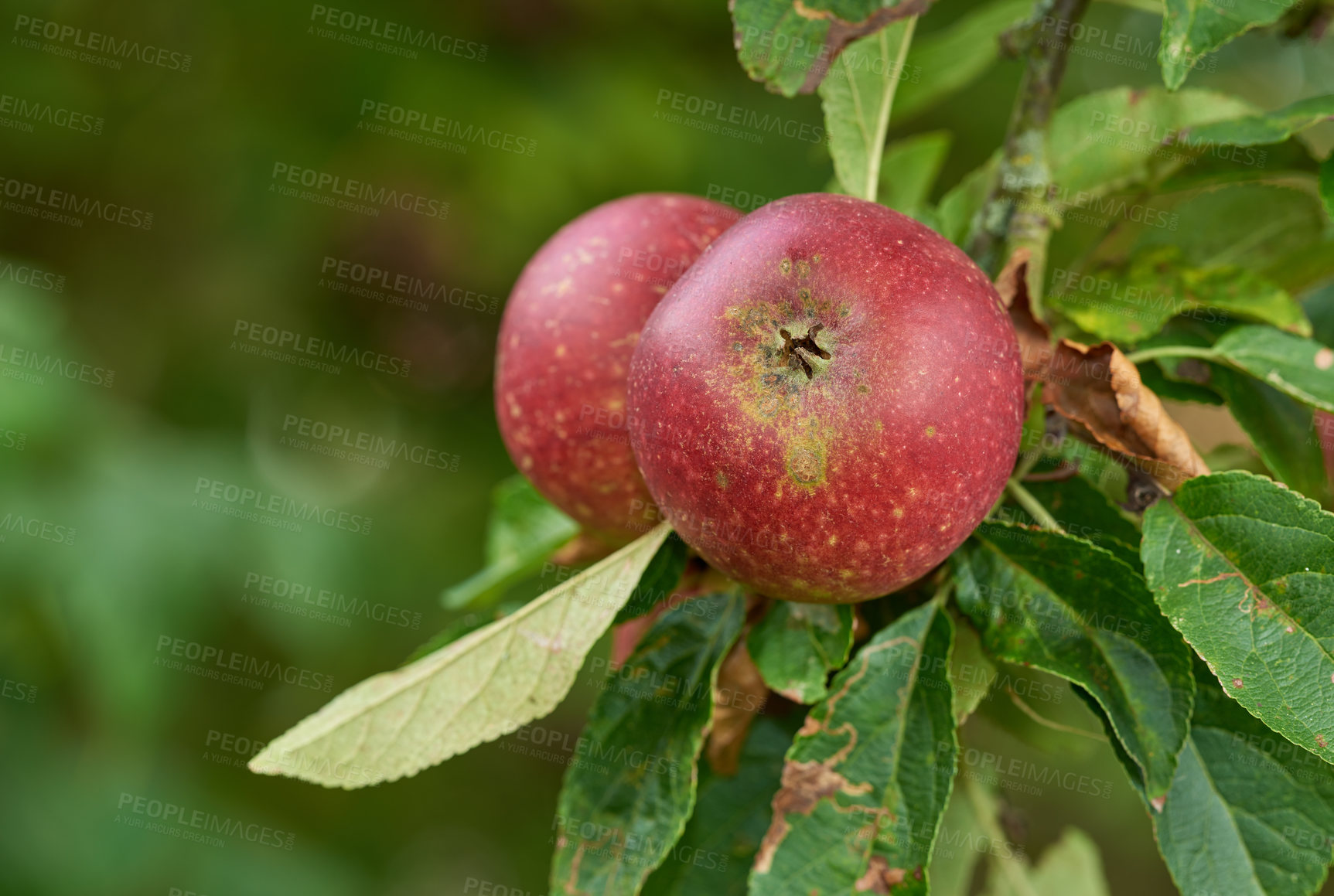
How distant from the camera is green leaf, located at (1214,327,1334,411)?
122 centimetres

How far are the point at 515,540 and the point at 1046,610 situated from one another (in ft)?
3.42

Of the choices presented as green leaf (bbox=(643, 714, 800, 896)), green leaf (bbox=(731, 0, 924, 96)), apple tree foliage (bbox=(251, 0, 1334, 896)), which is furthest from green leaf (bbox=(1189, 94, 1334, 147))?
green leaf (bbox=(643, 714, 800, 896))

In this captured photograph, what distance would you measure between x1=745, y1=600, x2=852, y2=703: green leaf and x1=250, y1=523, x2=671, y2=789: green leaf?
185mm

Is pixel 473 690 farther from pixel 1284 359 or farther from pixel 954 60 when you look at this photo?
pixel 954 60

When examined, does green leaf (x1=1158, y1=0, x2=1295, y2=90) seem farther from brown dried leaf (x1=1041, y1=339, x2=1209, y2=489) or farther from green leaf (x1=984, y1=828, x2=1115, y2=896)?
green leaf (x1=984, y1=828, x2=1115, y2=896)

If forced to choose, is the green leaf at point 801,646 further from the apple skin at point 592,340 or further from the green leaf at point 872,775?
the apple skin at point 592,340

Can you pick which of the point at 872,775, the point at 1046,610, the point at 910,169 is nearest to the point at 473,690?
the point at 872,775

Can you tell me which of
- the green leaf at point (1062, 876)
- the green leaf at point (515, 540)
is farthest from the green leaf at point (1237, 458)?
the green leaf at point (515, 540)

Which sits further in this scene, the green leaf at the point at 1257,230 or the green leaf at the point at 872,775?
the green leaf at the point at 1257,230

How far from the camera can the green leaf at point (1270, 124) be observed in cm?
120

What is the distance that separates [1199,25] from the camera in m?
1.06

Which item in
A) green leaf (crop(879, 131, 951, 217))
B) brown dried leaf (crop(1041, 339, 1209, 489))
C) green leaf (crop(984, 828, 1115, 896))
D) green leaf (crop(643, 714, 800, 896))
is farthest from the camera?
green leaf (crop(984, 828, 1115, 896))

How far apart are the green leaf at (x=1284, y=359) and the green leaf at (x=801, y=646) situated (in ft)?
1.82

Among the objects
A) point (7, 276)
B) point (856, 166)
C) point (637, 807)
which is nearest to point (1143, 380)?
point (856, 166)
